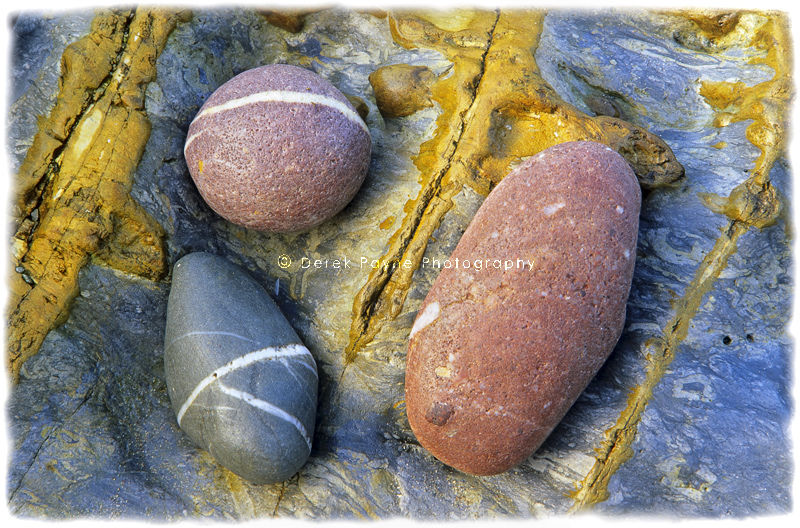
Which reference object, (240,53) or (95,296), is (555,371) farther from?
(240,53)

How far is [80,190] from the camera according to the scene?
2.65 m

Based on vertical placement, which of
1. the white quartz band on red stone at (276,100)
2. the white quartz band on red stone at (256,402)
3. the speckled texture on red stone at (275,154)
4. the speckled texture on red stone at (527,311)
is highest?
the white quartz band on red stone at (276,100)

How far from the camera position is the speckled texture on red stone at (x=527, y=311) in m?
2.29

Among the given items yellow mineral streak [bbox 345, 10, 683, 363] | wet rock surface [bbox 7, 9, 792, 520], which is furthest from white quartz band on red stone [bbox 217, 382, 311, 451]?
yellow mineral streak [bbox 345, 10, 683, 363]

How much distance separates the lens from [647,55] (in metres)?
3.27

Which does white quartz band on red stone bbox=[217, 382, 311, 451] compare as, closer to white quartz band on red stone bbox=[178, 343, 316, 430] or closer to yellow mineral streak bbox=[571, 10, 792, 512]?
white quartz band on red stone bbox=[178, 343, 316, 430]

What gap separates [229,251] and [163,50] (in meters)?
1.06

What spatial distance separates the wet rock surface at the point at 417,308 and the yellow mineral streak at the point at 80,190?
0.05 m

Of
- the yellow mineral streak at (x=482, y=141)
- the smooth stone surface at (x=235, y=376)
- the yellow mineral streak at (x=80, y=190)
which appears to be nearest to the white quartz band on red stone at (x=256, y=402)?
the smooth stone surface at (x=235, y=376)

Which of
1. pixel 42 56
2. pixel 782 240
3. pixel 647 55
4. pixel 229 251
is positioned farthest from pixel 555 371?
pixel 42 56

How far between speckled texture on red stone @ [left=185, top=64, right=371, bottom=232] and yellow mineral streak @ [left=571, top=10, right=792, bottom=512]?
1644 mm

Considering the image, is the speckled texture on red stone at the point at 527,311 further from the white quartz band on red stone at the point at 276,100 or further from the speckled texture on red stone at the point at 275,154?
the white quartz band on red stone at the point at 276,100

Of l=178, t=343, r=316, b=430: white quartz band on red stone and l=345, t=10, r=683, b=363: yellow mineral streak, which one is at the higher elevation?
l=345, t=10, r=683, b=363: yellow mineral streak

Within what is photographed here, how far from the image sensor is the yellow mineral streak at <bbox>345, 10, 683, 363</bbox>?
9.11 ft
